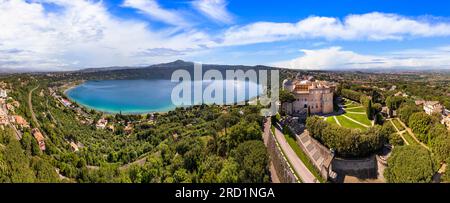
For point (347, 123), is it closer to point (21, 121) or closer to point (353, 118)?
point (353, 118)

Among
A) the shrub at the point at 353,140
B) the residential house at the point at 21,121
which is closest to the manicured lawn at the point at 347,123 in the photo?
the shrub at the point at 353,140

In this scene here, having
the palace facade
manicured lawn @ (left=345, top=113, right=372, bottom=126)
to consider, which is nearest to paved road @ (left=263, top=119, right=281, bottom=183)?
the palace facade

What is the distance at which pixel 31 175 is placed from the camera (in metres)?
5.55

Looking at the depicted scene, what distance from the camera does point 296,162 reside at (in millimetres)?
7520

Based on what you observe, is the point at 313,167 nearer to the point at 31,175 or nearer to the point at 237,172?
the point at 237,172

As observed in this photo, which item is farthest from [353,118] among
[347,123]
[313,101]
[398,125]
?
[313,101]

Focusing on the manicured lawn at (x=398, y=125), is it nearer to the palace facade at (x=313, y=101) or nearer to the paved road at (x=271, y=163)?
the palace facade at (x=313, y=101)

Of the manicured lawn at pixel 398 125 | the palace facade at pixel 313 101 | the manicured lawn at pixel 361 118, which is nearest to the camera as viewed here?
the manicured lawn at pixel 398 125

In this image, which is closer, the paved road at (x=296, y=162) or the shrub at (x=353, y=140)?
the paved road at (x=296, y=162)

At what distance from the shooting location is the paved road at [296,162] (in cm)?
679

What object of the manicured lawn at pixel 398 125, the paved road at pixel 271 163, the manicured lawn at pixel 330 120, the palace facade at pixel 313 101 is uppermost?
the palace facade at pixel 313 101

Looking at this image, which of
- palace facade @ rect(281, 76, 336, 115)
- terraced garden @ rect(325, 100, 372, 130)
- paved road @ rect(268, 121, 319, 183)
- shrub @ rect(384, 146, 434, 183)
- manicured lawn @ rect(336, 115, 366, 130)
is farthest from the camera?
palace facade @ rect(281, 76, 336, 115)

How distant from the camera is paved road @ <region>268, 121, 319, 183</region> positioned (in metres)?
6.79

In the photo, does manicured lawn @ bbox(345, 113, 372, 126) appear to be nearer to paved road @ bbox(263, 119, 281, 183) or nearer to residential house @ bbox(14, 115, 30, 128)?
paved road @ bbox(263, 119, 281, 183)
